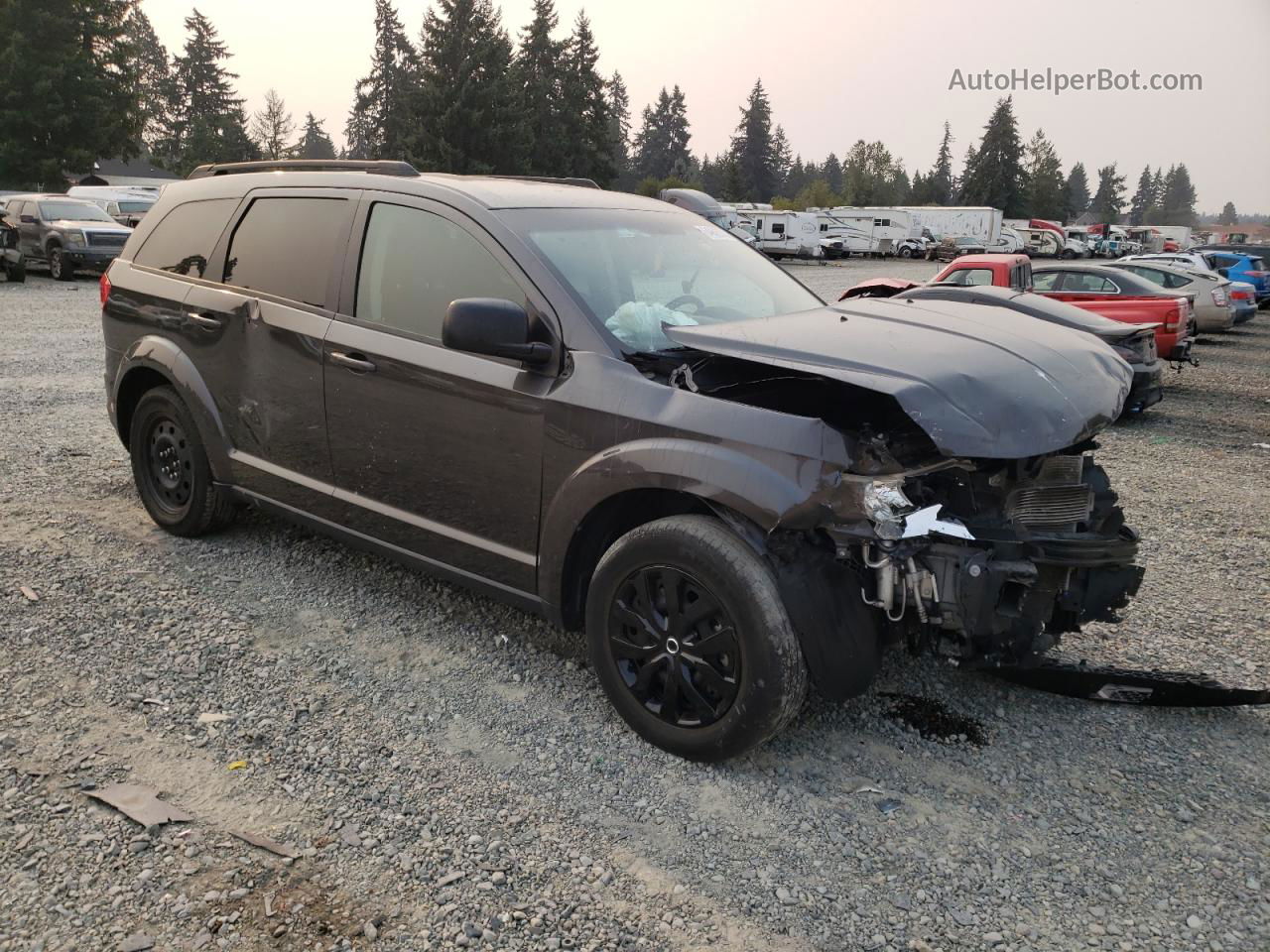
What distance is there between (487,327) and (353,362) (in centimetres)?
101

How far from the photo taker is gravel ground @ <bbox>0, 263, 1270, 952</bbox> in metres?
2.58

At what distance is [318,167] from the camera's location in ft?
15.4

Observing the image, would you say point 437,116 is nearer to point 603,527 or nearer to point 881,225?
point 881,225

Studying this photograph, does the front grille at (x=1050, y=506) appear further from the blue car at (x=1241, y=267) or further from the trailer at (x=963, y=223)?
the trailer at (x=963, y=223)

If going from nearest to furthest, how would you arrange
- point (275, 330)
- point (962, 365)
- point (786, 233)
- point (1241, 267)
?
point (962, 365)
point (275, 330)
point (1241, 267)
point (786, 233)

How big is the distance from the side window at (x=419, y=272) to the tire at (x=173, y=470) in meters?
1.50

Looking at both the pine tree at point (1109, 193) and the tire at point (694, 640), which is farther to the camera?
the pine tree at point (1109, 193)

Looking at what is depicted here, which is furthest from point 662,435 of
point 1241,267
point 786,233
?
point 786,233

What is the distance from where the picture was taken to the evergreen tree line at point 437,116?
45.2m

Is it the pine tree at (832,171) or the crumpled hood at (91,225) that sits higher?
the pine tree at (832,171)

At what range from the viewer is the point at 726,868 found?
9.16 ft

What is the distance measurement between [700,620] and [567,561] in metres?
0.59

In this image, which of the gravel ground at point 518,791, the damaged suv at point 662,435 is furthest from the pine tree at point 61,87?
the damaged suv at point 662,435

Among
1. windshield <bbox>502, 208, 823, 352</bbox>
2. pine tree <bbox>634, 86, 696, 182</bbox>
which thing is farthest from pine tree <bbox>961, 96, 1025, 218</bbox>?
windshield <bbox>502, 208, 823, 352</bbox>
